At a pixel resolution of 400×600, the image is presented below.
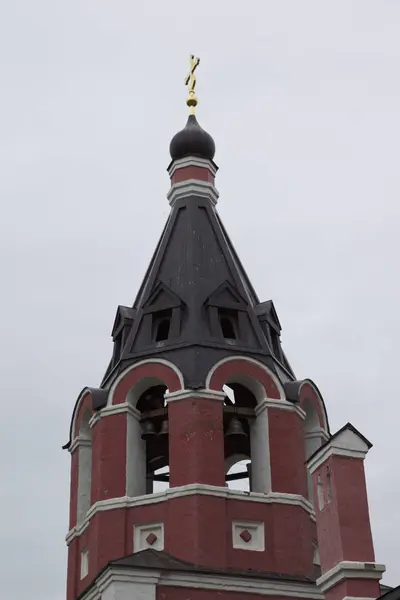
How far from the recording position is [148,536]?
61.2 ft

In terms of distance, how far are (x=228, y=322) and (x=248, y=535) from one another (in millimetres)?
4331

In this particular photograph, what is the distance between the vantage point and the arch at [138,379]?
65.4ft

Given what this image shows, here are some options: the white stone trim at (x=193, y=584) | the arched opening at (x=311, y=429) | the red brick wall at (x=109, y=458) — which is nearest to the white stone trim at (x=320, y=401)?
the arched opening at (x=311, y=429)

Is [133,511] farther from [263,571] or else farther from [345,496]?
[345,496]

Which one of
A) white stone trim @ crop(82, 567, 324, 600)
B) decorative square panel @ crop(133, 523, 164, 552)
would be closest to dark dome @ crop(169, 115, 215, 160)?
decorative square panel @ crop(133, 523, 164, 552)

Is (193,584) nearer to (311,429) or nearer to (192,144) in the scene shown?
(311,429)

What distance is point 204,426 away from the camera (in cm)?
1909

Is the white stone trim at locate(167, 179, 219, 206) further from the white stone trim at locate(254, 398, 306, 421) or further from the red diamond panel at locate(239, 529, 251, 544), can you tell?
the red diamond panel at locate(239, 529, 251, 544)

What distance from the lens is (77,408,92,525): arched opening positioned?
2038cm

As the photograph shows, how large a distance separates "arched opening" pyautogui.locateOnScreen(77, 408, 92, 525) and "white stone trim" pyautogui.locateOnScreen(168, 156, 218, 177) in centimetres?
590

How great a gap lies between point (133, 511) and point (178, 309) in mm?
3920

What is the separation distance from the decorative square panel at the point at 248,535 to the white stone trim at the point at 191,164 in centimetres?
829

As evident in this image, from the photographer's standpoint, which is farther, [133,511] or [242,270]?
[242,270]

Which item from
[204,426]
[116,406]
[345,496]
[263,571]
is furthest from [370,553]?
[116,406]
